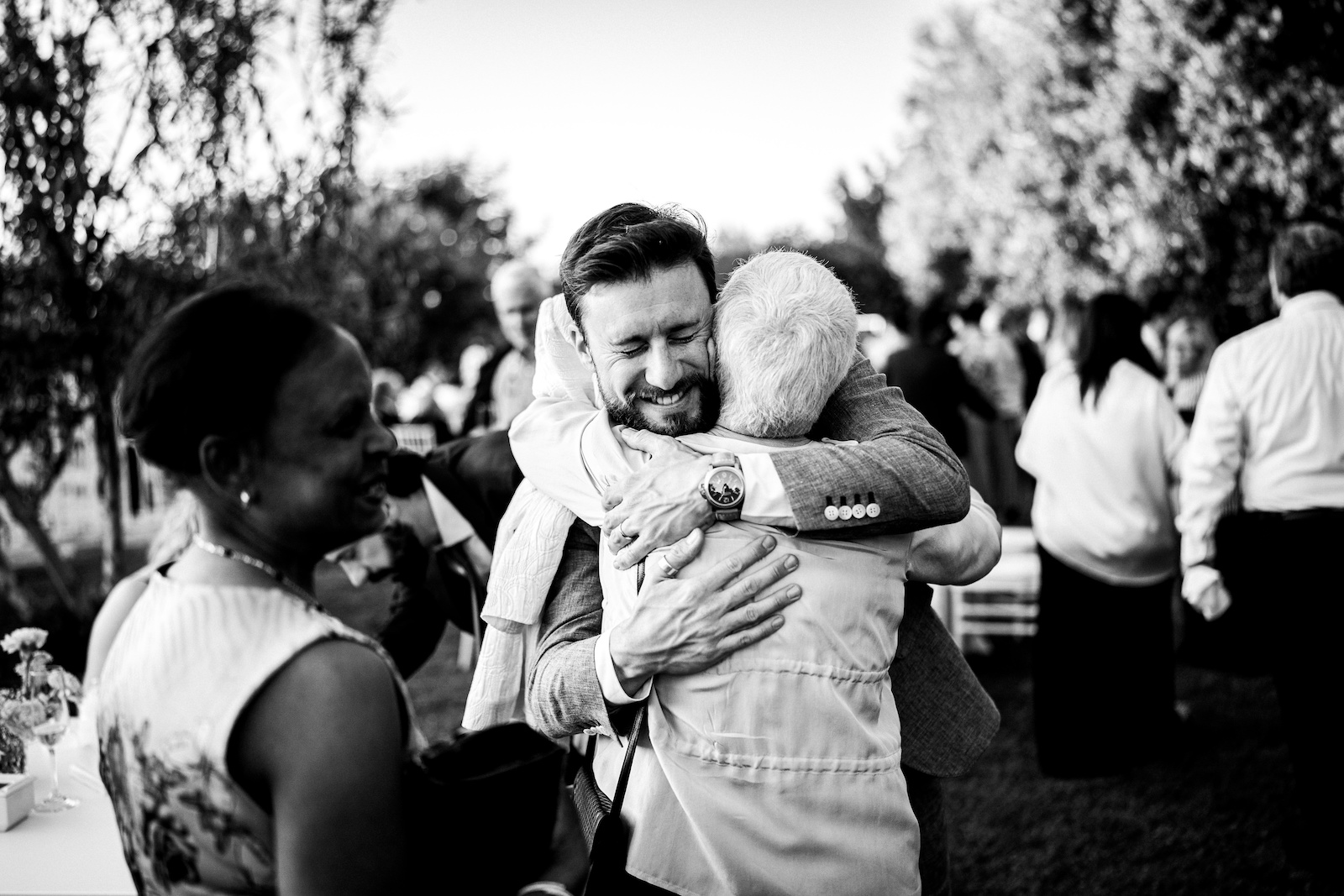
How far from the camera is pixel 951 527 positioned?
6.54 feet

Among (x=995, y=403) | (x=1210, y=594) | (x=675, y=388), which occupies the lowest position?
(x=995, y=403)

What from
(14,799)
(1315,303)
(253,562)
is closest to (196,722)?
(253,562)

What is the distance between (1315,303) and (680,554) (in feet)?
11.4

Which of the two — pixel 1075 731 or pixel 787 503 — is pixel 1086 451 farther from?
pixel 787 503

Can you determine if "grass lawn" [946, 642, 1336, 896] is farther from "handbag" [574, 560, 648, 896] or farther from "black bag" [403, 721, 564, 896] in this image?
"black bag" [403, 721, 564, 896]

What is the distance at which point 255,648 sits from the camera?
1115 millimetres

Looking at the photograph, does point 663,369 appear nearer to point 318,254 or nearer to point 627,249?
point 627,249

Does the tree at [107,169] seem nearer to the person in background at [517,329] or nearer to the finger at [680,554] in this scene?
the person in background at [517,329]

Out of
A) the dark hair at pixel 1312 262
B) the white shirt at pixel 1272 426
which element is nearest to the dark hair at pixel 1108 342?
the white shirt at pixel 1272 426

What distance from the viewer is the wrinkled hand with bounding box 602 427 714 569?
171cm

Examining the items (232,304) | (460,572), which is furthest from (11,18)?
(232,304)

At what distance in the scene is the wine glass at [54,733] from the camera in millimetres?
2480

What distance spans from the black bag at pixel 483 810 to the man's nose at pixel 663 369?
0.79 meters

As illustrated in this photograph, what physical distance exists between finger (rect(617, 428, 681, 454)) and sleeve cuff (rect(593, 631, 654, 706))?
0.33 metres
